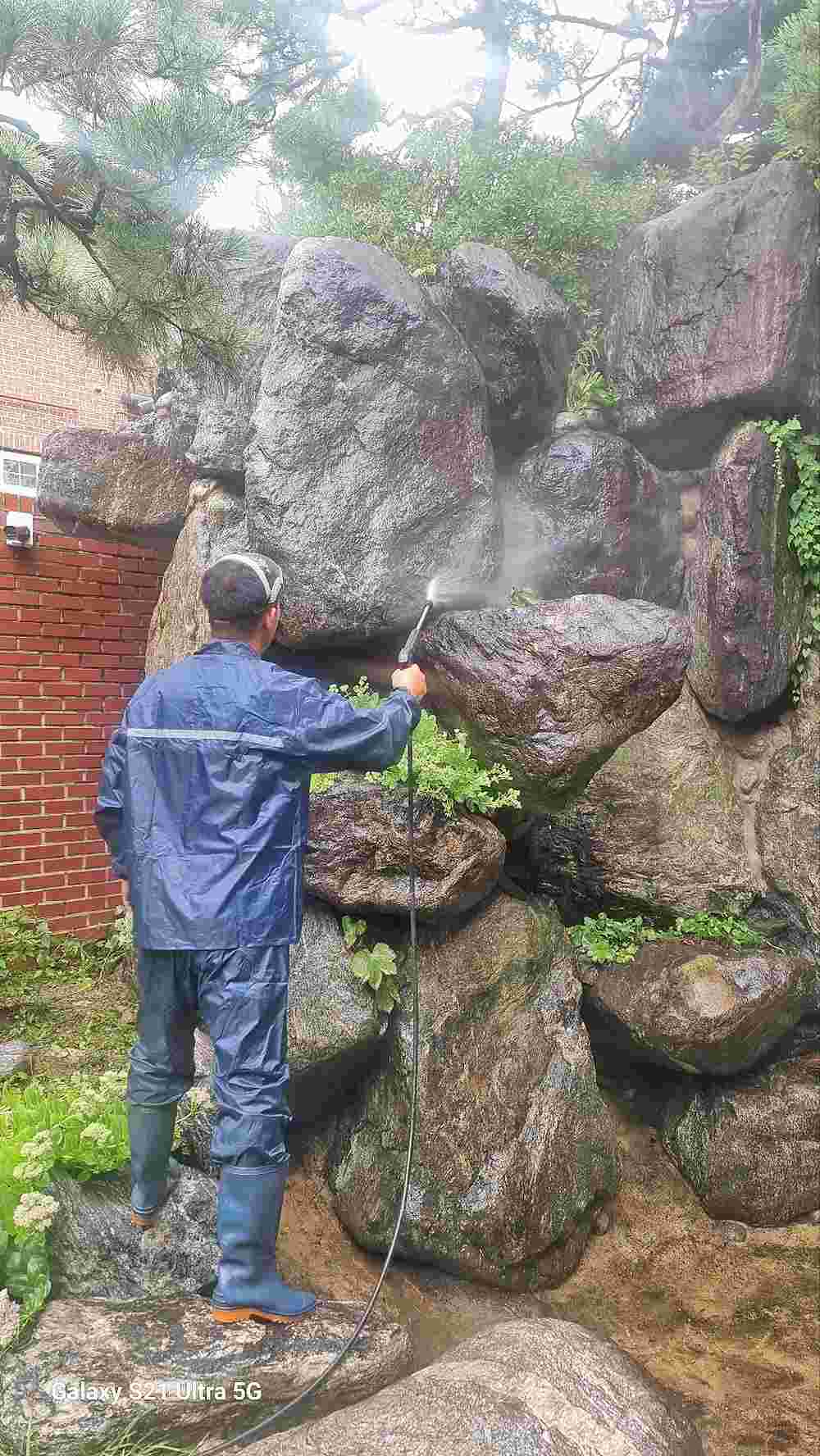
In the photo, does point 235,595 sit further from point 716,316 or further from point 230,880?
point 716,316

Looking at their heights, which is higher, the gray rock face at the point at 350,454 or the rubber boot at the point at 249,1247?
the gray rock face at the point at 350,454

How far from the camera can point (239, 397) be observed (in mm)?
6152

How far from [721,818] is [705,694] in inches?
32.6

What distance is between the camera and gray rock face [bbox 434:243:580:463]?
6.21 meters

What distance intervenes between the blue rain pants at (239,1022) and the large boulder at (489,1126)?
1.64 meters

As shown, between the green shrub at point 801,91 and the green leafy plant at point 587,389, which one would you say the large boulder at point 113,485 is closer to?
the green leafy plant at point 587,389

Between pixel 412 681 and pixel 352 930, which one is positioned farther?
pixel 352 930

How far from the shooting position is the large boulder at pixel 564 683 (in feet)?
15.9

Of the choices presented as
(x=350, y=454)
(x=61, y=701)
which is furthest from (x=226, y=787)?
(x=61, y=701)

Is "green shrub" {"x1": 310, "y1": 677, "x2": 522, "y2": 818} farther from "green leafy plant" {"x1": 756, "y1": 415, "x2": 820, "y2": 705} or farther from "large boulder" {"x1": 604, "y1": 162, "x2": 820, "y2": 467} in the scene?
"large boulder" {"x1": 604, "y1": 162, "x2": 820, "y2": 467}

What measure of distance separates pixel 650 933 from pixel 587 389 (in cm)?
373

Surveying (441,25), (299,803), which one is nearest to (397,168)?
(441,25)

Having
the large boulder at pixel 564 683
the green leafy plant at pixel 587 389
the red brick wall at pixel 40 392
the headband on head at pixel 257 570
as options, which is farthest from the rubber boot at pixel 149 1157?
the red brick wall at pixel 40 392

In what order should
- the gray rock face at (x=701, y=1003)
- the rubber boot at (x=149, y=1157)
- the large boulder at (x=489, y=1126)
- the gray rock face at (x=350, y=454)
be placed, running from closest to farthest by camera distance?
1. the rubber boot at (x=149, y=1157)
2. the large boulder at (x=489, y=1126)
3. the gray rock face at (x=701, y=1003)
4. the gray rock face at (x=350, y=454)
